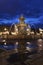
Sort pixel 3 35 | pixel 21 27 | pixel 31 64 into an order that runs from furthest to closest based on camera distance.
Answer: pixel 21 27 → pixel 3 35 → pixel 31 64

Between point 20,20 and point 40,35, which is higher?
point 20,20

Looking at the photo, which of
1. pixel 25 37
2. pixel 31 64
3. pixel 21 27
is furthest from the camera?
pixel 21 27

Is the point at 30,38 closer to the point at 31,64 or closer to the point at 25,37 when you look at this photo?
the point at 25,37

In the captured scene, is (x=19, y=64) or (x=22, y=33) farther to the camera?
(x=22, y=33)

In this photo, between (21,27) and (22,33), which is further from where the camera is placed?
(21,27)

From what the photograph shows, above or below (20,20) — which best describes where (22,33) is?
below

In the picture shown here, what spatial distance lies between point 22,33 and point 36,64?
9.10 meters

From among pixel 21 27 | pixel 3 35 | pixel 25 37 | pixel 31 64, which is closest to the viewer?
pixel 31 64

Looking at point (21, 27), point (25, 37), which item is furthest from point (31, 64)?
point (21, 27)

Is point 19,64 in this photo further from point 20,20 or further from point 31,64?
point 20,20

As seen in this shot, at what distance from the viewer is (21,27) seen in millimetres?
16359

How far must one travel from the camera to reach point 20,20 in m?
16.5

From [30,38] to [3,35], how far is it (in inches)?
94.8

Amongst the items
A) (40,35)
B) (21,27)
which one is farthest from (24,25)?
(40,35)
